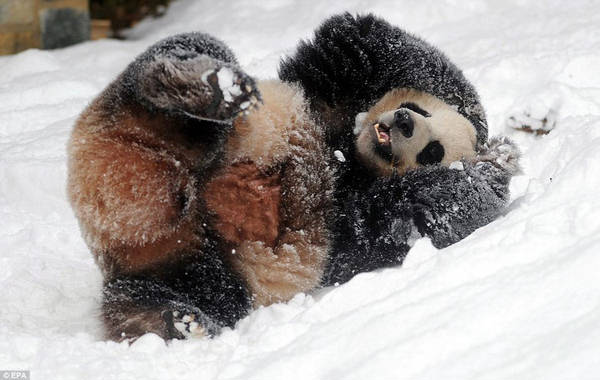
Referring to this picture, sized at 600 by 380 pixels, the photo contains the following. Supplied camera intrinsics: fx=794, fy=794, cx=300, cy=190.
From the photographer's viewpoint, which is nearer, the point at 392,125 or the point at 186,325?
the point at 186,325

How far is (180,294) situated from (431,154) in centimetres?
117

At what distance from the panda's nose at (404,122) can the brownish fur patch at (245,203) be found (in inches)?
21.7

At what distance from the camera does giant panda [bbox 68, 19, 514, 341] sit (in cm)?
272

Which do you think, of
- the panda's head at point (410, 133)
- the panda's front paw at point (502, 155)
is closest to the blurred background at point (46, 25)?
the panda's head at point (410, 133)

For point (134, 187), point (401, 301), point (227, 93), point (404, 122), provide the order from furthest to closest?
point (404, 122) < point (134, 187) < point (227, 93) < point (401, 301)

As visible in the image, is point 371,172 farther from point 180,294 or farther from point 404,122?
point 180,294

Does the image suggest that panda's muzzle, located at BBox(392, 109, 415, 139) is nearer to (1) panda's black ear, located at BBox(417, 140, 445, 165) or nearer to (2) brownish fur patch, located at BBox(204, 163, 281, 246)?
(1) panda's black ear, located at BBox(417, 140, 445, 165)

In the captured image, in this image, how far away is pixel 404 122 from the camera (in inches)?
121

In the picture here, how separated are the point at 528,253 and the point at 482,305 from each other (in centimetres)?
A: 31

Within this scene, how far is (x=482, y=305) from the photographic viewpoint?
6.92 ft

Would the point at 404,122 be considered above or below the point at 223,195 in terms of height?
above

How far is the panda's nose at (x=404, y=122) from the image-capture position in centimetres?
308

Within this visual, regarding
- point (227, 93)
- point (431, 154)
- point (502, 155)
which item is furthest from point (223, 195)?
point (502, 155)

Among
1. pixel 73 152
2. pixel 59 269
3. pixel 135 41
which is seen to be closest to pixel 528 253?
pixel 73 152
